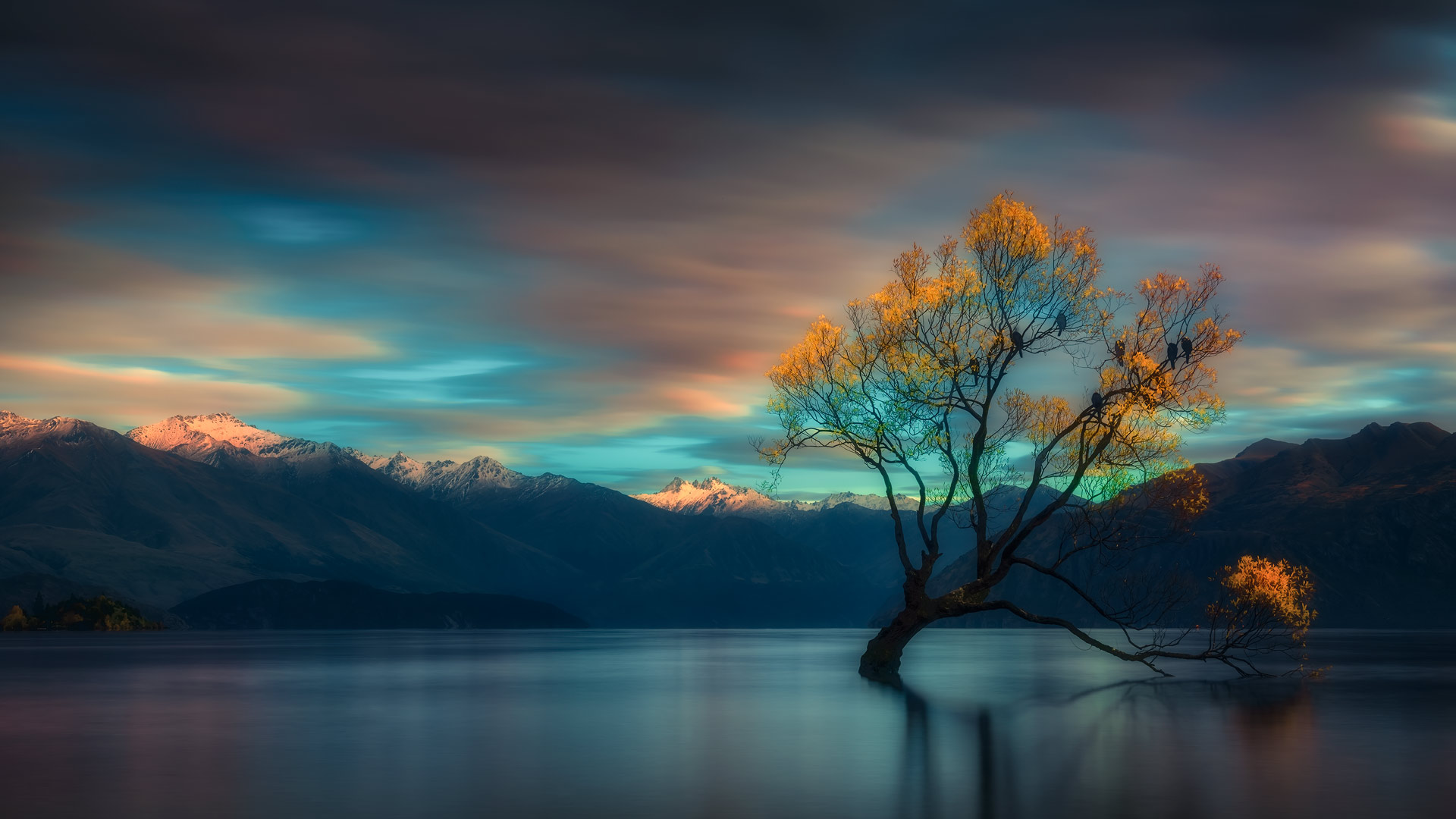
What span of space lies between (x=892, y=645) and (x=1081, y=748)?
30468 mm

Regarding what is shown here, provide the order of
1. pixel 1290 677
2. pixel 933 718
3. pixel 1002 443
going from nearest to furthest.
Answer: pixel 933 718, pixel 1002 443, pixel 1290 677

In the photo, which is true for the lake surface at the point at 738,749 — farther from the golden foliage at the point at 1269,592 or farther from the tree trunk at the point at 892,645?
the golden foliage at the point at 1269,592

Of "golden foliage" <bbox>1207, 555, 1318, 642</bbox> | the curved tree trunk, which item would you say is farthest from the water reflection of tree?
"golden foliage" <bbox>1207, 555, 1318, 642</bbox>

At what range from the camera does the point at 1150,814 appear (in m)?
21.5

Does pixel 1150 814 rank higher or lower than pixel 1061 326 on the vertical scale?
lower

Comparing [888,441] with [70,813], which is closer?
[70,813]

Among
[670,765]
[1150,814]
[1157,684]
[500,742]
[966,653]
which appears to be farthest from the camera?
[966,653]

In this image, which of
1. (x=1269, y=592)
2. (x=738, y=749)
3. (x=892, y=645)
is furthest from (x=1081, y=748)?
(x=1269, y=592)

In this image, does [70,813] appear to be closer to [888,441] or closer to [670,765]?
[670,765]

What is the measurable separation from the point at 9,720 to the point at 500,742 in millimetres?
20790

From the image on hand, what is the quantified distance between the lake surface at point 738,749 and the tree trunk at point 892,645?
1569mm

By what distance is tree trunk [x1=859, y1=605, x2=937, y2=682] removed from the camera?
58062 millimetres

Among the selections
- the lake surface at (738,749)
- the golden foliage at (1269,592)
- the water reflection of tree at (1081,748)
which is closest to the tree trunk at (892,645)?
the lake surface at (738,749)

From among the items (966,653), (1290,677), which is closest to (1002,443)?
(1290,677)
